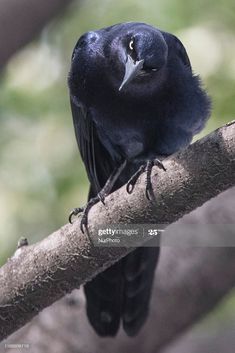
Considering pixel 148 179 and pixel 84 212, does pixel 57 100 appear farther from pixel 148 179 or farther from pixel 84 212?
pixel 148 179

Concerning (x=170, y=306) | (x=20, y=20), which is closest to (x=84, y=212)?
(x=20, y=20)

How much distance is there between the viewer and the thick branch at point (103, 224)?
2641mm

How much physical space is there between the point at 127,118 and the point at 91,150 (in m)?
0.29

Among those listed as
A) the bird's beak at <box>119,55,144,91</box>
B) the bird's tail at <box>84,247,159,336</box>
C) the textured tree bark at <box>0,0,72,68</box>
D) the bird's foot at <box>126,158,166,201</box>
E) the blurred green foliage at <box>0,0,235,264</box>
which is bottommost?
the bird's tail at <box>84,247,159,336</box>

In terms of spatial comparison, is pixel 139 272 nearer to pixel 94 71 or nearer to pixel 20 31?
pixel 94 71

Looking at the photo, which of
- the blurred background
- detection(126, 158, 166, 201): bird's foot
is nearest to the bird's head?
detection(126, 158, 166, 201): bird's foot

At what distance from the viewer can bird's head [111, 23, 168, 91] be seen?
338 cm

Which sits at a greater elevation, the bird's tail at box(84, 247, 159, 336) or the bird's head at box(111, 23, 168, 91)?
the bird's head at box(111, 23, 168, 91)

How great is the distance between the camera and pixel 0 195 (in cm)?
475

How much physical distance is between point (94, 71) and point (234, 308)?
5.75 feet

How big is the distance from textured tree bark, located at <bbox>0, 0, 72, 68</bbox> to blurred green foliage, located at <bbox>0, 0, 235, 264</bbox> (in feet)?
4.10

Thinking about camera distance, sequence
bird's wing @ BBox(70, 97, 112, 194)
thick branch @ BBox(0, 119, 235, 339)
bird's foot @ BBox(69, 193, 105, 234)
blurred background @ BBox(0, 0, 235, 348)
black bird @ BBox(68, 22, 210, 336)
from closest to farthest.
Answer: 1. thick branch @ BBox(0, 119, 235, 339)
2. bird's foot @ BBox(69, 193, 105, 234)
3. black bird @ BBox(68, 22, 210, 336)
4. bird's wing @ BBox(70, 97, 112, 194)
5. blurred background @ BBox(0, 0, 235, 348)

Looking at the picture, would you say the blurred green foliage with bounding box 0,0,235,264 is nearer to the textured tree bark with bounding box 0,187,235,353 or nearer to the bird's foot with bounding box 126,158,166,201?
the textured tree bark with bounding box 0,187,235,353

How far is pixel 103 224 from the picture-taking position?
9.98ft
